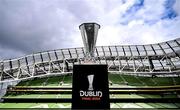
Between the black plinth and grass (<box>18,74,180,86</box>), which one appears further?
grass (<box>18,74,180,86</box>)

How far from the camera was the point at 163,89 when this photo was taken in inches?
1331

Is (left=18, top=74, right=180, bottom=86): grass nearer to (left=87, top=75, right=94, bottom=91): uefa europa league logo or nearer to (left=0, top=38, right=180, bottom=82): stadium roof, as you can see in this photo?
(left=0, top=38, right=180, bottom=82): stadium roof

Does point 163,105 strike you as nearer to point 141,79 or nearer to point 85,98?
point 141,79

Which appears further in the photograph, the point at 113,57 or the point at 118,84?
the point at 113,57

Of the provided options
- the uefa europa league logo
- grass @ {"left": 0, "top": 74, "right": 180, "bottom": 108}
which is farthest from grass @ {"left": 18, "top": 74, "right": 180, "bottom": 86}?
the uefa europa league logo

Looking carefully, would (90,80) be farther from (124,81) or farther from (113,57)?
(113,57)

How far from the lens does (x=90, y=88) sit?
914cm

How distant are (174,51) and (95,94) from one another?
3160cm

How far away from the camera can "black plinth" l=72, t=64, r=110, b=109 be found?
8.98 metres

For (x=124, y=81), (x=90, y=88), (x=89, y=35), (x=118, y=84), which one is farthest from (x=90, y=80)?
(x=124, y=81)

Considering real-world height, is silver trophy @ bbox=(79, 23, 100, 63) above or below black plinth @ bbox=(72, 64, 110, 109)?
above

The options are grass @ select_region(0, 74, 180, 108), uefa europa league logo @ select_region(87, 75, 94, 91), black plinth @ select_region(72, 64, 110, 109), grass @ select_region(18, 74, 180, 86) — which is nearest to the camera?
black plinth @ select_region(72, 64, 110, 109)

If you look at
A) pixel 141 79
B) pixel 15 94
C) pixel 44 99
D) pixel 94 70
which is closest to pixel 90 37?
pixel 94 70

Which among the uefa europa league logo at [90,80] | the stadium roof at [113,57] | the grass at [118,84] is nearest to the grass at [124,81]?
the grass at [118,84]
